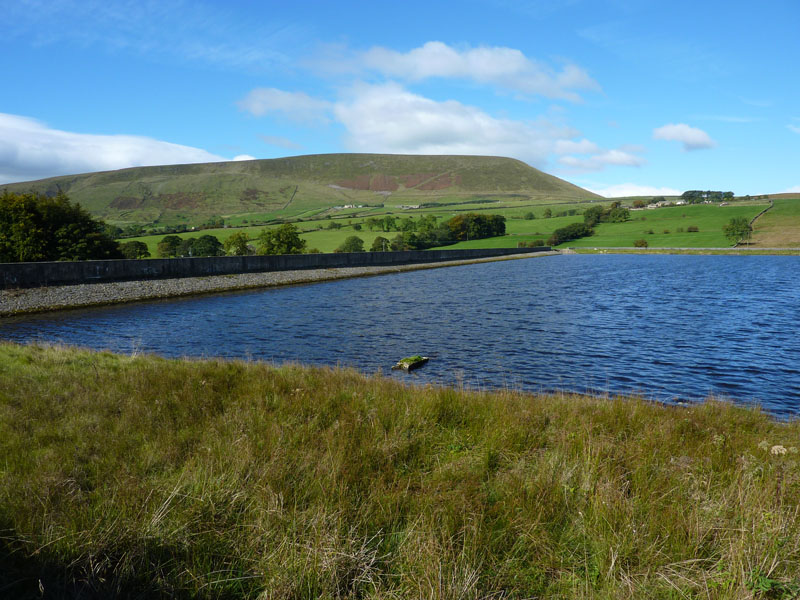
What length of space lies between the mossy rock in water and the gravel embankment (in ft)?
83.2

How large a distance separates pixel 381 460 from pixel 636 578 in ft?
9.46

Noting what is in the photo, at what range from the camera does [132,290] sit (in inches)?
1403

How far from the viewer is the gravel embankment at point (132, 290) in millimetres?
29250

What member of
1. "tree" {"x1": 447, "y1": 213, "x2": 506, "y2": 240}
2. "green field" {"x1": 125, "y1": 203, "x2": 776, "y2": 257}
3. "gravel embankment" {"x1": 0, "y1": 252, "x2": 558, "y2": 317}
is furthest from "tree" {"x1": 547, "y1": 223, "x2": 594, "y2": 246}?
"gravel embankment" {"x1": 0, "y1": 252, "x2": 558, "y2": 317}

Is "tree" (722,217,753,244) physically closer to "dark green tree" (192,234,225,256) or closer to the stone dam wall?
the stone dam wall

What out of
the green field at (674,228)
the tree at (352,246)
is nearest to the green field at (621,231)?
the green field at (674,228)

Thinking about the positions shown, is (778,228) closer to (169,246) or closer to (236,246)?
(236,246)

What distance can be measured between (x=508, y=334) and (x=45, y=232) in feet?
140

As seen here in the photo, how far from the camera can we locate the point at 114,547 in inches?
148

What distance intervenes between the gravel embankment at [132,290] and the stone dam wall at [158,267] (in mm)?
997

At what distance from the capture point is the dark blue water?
49.2ft

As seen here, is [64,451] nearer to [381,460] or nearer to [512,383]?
[381,460]

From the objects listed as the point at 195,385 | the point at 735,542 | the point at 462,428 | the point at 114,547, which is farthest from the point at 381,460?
the point at 195,385

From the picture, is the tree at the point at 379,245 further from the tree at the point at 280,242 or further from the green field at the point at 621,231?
the tree at the point at 280,242
